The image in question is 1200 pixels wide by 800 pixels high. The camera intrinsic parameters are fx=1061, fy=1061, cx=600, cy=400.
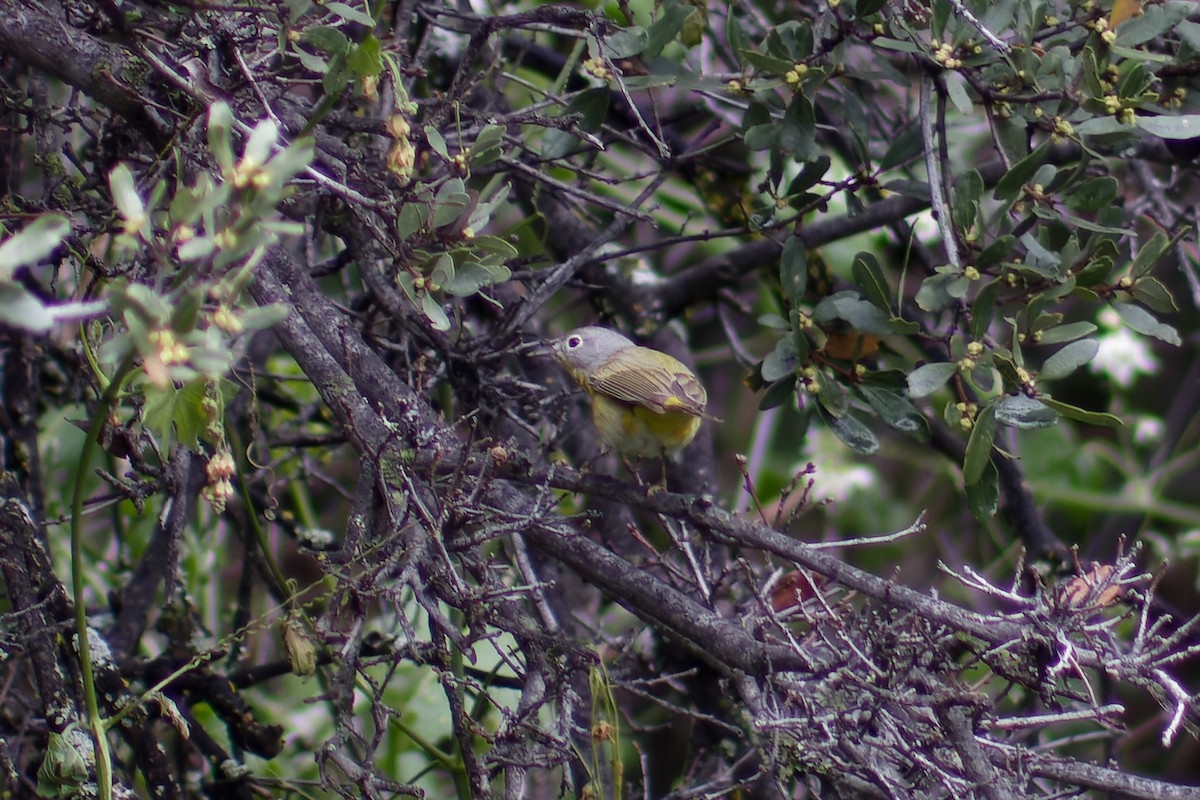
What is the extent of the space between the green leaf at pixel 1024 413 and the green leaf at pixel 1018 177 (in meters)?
0.40

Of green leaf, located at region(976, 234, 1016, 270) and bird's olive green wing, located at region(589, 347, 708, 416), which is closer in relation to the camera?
green leaf, located at region(976, 234, 1016, 270)

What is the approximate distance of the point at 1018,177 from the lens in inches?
78.0

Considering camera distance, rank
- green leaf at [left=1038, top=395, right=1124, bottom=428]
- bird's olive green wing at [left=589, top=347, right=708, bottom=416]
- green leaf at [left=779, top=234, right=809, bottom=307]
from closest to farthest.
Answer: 1. green leaf at [left=1038, top=395, right=1124, bottom=428]
2. green leaf at [left=779, top=234, right=809, bottom=307]
3. bird's olive green wing at [left=589, top=347, right=708, bottom=416]

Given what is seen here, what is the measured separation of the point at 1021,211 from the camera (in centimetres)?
205

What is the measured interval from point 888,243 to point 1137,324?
1552 millimetres

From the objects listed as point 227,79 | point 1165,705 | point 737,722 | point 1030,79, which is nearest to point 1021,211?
point 1030,79

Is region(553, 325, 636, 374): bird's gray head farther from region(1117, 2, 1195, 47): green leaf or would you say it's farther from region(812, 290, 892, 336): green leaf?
region(1117, 2, 1195, 47): green leaf

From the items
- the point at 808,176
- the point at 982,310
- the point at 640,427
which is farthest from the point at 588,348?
the point at 982,310

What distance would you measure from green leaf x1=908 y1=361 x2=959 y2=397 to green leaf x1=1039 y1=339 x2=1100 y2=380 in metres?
0.16

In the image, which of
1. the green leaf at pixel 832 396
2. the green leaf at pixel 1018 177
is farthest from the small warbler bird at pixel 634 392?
the green leaf at pixel 1018 177

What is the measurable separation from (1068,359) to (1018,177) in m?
0.35

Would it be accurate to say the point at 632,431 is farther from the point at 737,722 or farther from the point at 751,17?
the point at 751,17

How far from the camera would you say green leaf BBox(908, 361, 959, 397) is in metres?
1.91

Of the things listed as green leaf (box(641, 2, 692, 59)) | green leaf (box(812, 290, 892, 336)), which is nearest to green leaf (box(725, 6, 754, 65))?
green leaf (box(641, 2, 692, 59))
